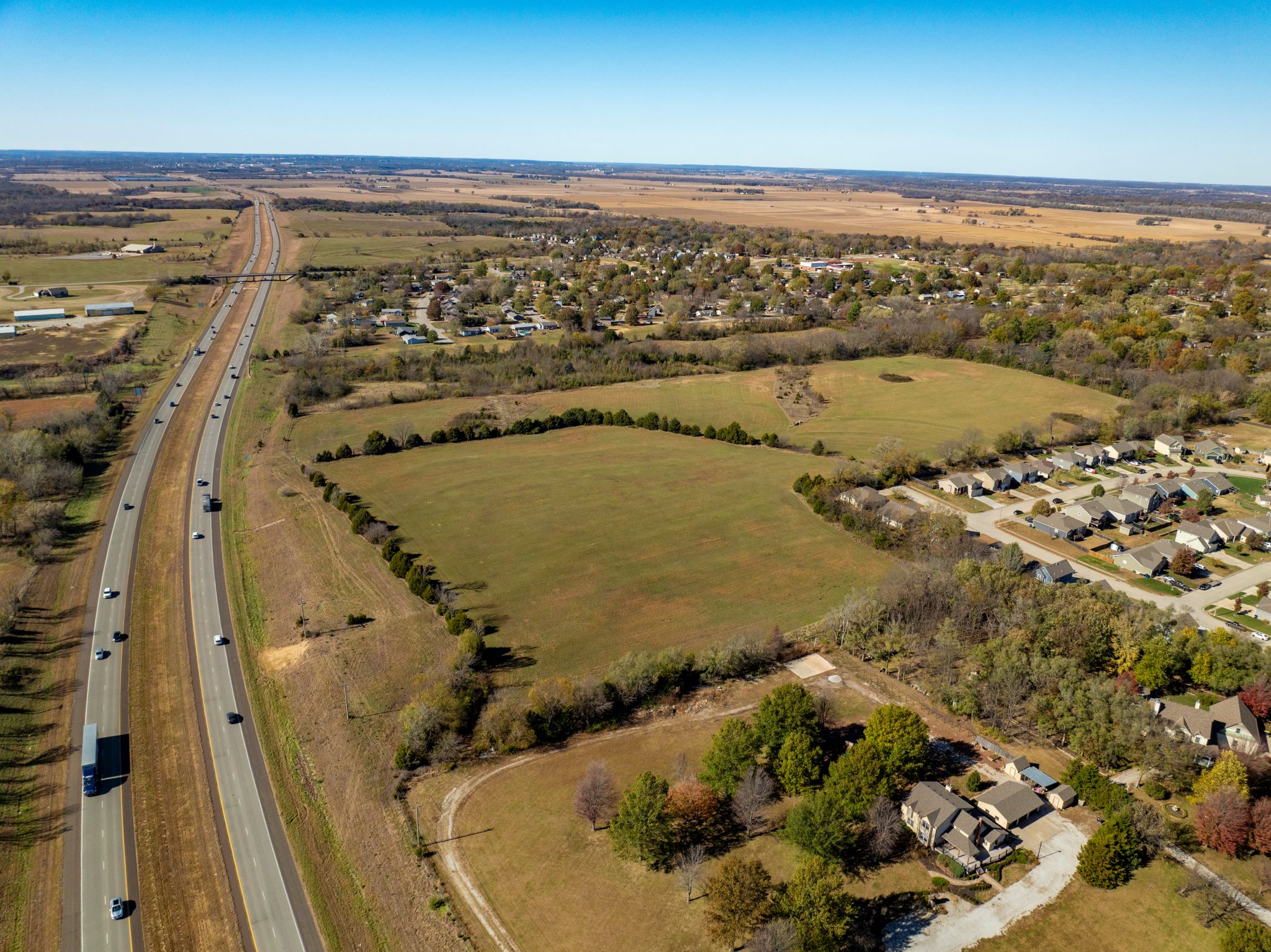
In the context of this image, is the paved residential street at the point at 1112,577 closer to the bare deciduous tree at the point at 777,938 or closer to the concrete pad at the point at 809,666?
the concrete pad at the point at 809,666

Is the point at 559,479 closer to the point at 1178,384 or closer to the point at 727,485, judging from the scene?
the point at 727,485

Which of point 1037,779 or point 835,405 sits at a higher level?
point 835,405

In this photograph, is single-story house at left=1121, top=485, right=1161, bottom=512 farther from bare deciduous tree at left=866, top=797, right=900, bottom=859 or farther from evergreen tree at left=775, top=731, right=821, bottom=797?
evergreen tree at left=775, top=731, right=821, bottom=797

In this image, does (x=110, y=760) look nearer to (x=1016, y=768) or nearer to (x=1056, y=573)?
(x=1016, y=768)

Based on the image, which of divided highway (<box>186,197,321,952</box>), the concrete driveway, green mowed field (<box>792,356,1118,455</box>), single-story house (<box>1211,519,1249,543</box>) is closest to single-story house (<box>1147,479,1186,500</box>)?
single-story house (<box>1211,519,1249,543</box>)

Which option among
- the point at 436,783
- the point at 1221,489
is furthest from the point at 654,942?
the point at 1221,489

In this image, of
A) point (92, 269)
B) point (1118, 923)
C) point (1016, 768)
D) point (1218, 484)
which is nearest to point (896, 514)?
point (1016, 768)
